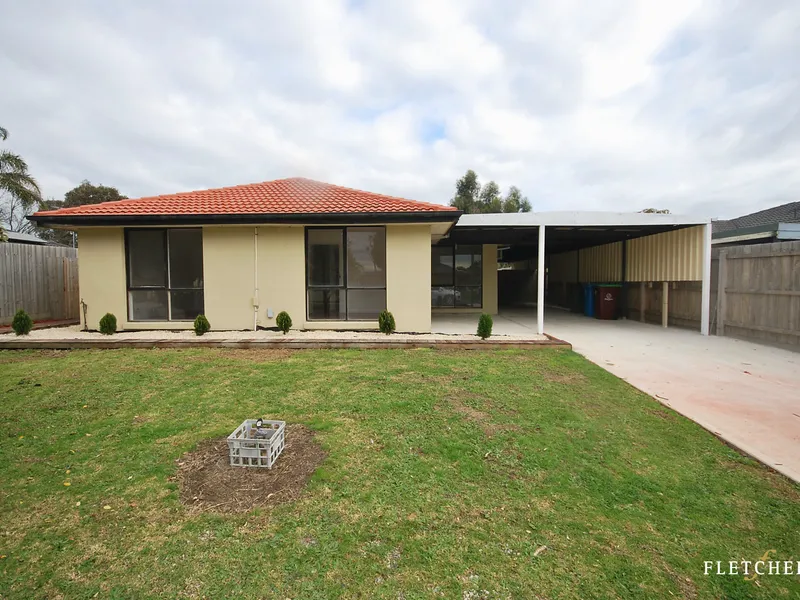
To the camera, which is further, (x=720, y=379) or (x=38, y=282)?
(x=38, y=282)

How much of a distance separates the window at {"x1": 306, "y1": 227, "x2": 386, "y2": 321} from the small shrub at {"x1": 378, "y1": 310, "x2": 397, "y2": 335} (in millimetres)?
672

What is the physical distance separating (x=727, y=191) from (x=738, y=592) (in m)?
46.5

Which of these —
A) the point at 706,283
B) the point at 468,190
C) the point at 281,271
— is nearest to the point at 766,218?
the point at 706,283

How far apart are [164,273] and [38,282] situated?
5016mm

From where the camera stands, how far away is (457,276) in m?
14.2

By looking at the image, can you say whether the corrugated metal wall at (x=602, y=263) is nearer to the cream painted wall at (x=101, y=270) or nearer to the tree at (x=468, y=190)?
the cream painted wall at (x=101, y=270)

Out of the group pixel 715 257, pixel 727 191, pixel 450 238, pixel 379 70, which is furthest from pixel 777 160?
pixel 379 70

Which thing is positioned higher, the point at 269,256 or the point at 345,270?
the point at 269,256

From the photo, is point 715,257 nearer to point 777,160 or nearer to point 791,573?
point 791,573

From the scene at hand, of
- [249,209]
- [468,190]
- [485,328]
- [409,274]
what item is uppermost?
[468,190]

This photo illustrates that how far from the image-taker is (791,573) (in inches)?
81.0

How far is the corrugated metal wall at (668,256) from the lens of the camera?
10.0m

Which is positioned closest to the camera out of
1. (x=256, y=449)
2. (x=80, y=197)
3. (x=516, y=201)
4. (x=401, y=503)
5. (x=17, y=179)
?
(x=401, y=503)

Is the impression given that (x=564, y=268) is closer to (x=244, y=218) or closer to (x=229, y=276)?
(x=244, y=218)
